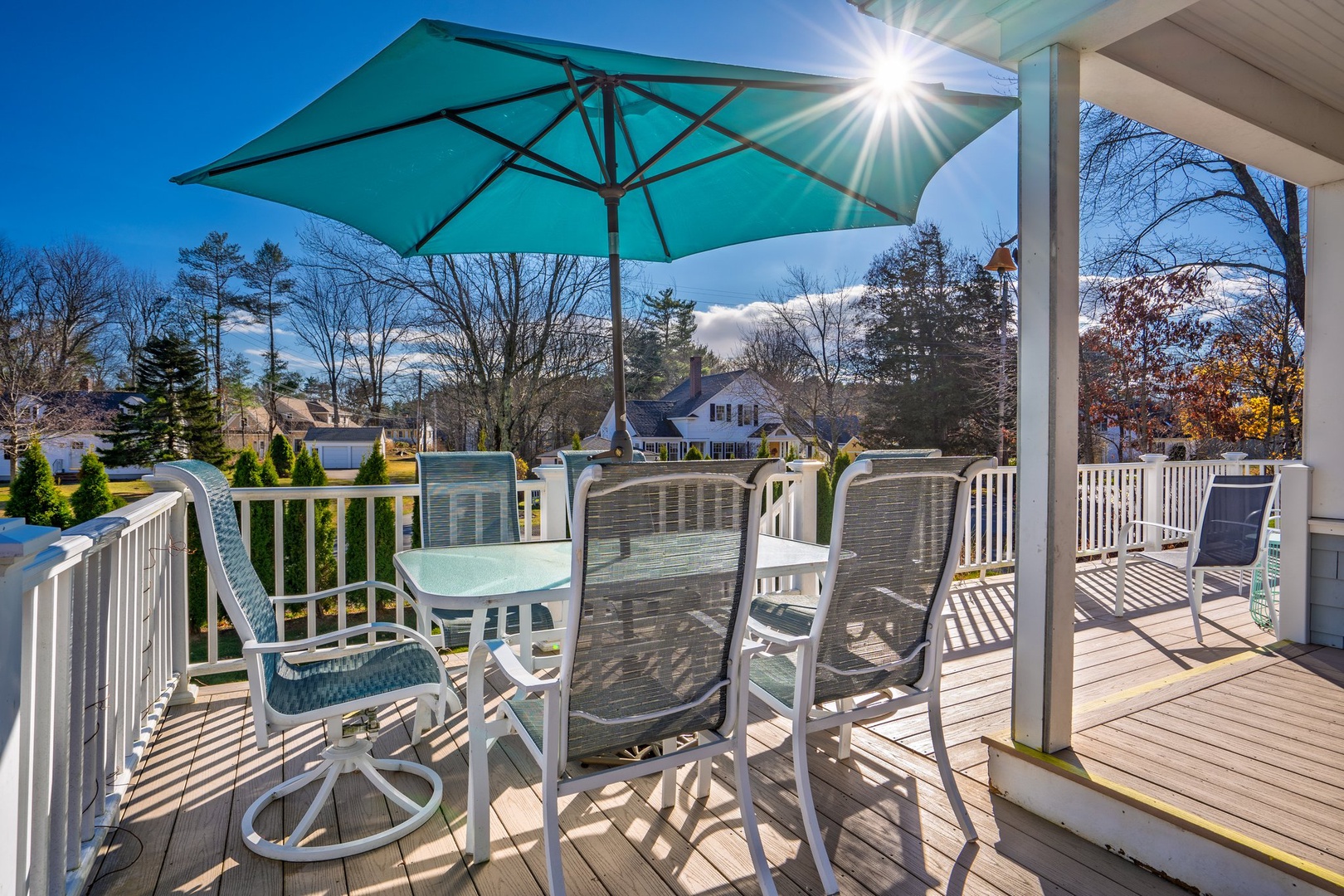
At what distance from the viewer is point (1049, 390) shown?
6.98 ft

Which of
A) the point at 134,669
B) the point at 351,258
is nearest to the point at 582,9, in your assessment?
the point at 351,258

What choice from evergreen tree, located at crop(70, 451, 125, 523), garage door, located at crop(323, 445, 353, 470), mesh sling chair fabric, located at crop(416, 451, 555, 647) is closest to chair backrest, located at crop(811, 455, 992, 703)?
mesh sling chair fabric, located at crop(416, 451, 555, 647)

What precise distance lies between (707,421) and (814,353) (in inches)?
243

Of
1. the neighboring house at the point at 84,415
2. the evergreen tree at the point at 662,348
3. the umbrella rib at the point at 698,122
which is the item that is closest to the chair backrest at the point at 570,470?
the umbrella rib at the point at 698,122

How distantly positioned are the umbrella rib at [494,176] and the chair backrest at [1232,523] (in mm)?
3633

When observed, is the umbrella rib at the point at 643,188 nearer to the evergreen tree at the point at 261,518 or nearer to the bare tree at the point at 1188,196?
the evergreen tree at the point at 261,518

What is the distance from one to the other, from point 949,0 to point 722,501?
188 centimetres

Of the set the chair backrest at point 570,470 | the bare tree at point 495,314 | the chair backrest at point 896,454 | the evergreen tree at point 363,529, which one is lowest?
the evergreen tree at point 363,529

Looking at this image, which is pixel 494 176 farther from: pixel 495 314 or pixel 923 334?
pixel 923 334

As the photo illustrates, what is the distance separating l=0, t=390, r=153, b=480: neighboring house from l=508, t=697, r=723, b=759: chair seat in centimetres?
1716

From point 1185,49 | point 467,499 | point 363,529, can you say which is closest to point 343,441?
point 363,529

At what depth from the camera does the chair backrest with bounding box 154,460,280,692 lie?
6.01ft

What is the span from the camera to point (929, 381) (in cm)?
2059

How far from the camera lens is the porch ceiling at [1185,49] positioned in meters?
2.12
